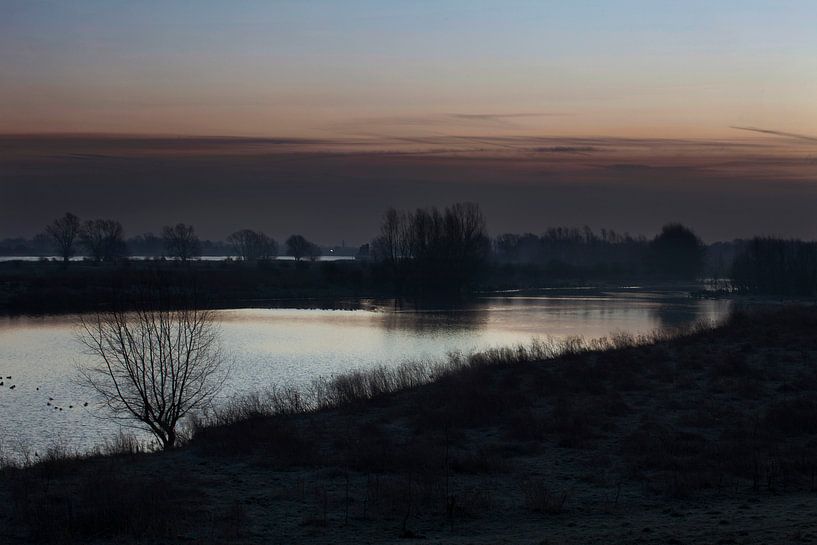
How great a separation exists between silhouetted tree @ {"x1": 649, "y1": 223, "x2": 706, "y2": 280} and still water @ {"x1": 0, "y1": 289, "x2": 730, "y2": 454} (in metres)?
50.7

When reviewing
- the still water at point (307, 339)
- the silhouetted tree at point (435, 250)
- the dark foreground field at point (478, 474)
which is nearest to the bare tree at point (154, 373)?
the still water at point (307, 339)

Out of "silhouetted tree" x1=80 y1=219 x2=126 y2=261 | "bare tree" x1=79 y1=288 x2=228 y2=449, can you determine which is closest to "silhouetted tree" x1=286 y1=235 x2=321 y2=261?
"silhouetted tree" x1=80 y1=219 x2=126 y2=261

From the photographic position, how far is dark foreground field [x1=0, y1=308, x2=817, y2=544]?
796 cm

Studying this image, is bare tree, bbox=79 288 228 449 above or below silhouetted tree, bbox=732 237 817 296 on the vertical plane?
below

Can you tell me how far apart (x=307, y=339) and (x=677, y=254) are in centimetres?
9060

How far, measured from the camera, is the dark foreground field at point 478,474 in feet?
26.1

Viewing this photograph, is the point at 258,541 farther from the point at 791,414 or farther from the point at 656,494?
the point at 791,414

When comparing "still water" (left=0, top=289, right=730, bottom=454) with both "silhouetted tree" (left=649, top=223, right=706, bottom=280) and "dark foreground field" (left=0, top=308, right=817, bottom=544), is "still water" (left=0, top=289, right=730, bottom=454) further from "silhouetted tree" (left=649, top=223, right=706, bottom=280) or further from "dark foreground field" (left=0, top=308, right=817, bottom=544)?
"silhouetted tree" (left=649, top=223, right=706, bottom=280)

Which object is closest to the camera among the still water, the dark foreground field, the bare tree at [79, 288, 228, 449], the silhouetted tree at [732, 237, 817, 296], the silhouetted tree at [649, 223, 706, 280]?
the dark foreground field

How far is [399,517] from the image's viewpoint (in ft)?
28.1

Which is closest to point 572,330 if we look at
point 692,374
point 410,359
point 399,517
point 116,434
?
point 410,359

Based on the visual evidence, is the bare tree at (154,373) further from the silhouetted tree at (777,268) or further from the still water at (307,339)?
the silhouetted tree at (777,268)

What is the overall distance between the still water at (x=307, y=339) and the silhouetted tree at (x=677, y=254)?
166ft

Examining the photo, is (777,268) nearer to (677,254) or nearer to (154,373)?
(677,254)
